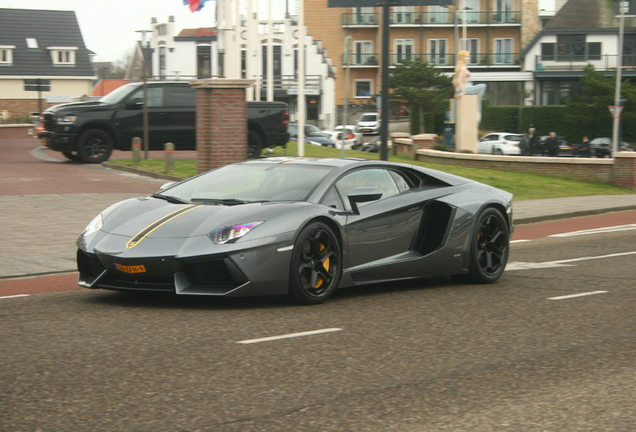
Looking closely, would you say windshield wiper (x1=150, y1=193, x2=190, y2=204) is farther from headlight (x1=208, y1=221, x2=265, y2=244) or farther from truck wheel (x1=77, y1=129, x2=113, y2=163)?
truck wheel (x1=77, y1=129, x2=113, y2=163)

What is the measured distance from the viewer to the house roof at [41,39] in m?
70.1

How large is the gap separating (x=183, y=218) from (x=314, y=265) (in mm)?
1101

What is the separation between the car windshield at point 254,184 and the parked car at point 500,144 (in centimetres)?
3832

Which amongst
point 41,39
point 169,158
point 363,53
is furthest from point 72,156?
point 363,53

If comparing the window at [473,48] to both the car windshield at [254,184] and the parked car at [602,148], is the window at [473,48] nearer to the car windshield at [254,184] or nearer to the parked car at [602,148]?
the parked car at [602,148]

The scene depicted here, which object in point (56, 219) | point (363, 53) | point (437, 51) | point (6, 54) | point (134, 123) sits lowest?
point (56, 219)

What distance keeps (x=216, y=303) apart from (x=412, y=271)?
1903mm

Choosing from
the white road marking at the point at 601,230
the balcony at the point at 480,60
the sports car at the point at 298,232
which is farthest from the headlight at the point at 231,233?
the balcony at the point at 480,60

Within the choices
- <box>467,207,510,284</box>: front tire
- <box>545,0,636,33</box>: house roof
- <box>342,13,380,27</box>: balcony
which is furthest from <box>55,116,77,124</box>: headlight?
<box>342,13,380,27</box>: balcony

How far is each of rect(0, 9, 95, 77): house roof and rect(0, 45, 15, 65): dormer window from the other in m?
0.34

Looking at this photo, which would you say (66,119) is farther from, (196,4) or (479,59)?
(479,59)

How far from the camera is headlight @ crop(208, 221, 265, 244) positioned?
6.43 meters

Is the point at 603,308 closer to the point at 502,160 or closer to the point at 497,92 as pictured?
the point at 502,160

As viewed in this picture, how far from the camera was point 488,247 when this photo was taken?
8.55 meters
